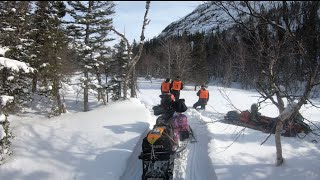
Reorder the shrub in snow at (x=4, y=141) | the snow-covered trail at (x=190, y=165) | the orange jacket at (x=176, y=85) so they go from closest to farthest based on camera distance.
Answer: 1. the snow-covered trail at (x=190, y=165)
2. the shrub in snow at (x=4, y=141)
3. the orange jacket at (x=176, y=85)

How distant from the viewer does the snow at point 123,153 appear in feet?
26.9

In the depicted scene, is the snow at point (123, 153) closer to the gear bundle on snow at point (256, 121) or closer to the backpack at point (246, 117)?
the gear bundle on snow at point (256, 121)

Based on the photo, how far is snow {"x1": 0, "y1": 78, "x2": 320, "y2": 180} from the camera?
8195 mm

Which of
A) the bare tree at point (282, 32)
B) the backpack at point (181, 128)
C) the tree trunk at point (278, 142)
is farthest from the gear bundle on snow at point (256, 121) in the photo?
the bare tree at point (282, 32)

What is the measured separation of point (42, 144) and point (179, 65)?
36522 millimetres

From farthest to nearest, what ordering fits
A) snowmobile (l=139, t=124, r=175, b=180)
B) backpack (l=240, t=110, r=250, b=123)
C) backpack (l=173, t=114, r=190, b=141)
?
backpack (l=240, t=110, r=250, b=123)
backpack (l=173, t=114, r=190, b=141)
snowmobile (l=139, t=124, r=175, b=180)

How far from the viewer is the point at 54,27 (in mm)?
25406

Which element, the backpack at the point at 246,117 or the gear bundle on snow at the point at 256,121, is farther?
the backpack at the point at 246,117

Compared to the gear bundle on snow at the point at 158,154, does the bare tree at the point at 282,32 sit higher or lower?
higher

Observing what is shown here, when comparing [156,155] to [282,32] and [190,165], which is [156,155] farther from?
[282,32]

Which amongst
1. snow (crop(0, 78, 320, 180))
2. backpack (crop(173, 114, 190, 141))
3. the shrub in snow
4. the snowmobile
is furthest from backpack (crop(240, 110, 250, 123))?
the shrub in snow

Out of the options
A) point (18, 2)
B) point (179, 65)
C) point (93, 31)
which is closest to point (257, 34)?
point (18, 2)

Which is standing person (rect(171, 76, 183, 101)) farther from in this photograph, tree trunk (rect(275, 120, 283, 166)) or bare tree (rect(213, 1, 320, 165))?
tree trunk (rect(275, 120, 283, 166))

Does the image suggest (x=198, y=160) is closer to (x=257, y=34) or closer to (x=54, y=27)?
(x=257, y=34)
